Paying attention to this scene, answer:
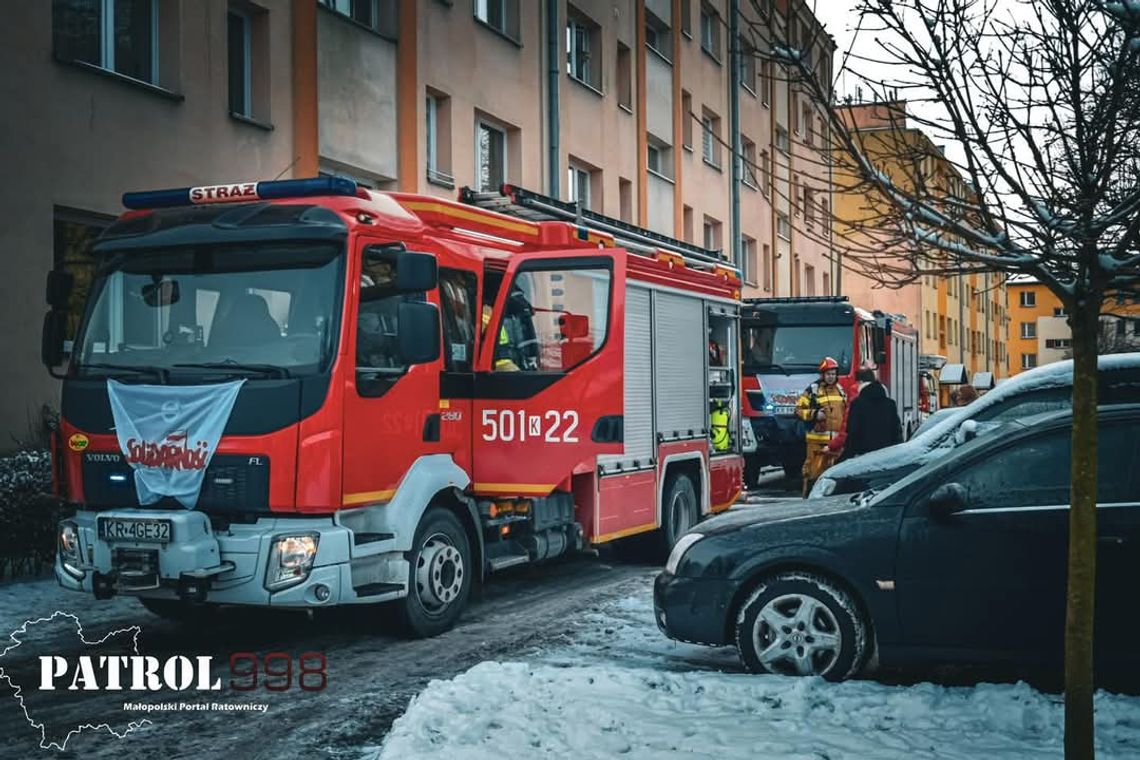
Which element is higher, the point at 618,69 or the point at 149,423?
the point at 618,69

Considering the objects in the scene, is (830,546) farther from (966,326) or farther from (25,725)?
(966,326)

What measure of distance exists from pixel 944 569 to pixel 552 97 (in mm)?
17317

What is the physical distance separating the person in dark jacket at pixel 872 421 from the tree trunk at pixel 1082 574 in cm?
787

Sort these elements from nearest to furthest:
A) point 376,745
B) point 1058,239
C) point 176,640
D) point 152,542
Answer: point 1058,239 → point 376,745 → point 152,542 → point 176,640

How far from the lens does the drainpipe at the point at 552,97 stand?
883 inches

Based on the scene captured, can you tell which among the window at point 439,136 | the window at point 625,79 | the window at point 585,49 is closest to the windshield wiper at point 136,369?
the window at point 439,136

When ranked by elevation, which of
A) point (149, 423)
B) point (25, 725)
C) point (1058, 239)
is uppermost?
point (1058, 239)

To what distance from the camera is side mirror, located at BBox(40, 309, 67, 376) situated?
8.08 metres

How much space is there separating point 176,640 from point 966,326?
234 ft

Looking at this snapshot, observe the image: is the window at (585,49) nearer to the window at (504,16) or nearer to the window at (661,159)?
the window at (504,16)

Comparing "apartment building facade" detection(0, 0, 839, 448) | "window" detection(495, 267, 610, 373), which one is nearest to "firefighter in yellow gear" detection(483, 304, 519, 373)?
"window" detection(495, 267, 610, 373)

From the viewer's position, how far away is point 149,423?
24.5 feet

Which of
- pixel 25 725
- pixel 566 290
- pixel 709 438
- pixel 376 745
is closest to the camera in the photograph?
pixel 376 745

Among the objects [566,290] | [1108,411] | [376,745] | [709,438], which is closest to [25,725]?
[376,745]
